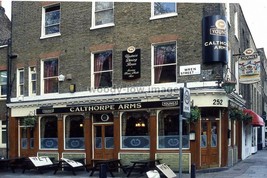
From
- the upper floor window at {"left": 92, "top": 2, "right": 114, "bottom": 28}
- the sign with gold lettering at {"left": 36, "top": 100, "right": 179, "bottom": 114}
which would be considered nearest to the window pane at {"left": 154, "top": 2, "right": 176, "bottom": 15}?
the upper floor window at {"left": 92, "top": 2, "right": 114, "bottom": 28}

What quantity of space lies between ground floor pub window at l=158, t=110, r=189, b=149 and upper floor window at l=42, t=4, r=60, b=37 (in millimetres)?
7601

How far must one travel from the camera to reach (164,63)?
16.6 meters

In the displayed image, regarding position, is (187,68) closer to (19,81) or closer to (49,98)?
(49,98)

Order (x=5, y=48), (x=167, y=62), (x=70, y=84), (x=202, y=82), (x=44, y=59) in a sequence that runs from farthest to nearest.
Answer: (x=5, y=48)
(x=44, y=59)
(x=70, y=84)
(x=167, y=62)
(x=202, y=82)

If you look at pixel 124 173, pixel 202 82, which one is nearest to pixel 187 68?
pixel 202 82

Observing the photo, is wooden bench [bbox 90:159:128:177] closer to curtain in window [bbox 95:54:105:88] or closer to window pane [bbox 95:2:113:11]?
curtain in window [bbox 95:54:105:88]

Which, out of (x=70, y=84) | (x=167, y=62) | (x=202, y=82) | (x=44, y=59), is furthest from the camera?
(x=44, y=59)

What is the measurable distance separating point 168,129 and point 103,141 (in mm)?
3403

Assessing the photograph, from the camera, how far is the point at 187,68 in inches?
618

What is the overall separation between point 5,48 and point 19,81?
241 cm

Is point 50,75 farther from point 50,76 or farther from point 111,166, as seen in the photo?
point 111,166

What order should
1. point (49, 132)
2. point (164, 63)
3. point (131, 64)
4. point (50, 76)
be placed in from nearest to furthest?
point (164, 63) < point (131, 64) < point (49, 132) < point (50, 76)

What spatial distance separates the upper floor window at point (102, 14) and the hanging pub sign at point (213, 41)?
4.89 m

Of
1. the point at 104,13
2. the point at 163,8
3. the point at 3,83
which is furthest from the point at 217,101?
the point at 3,83
